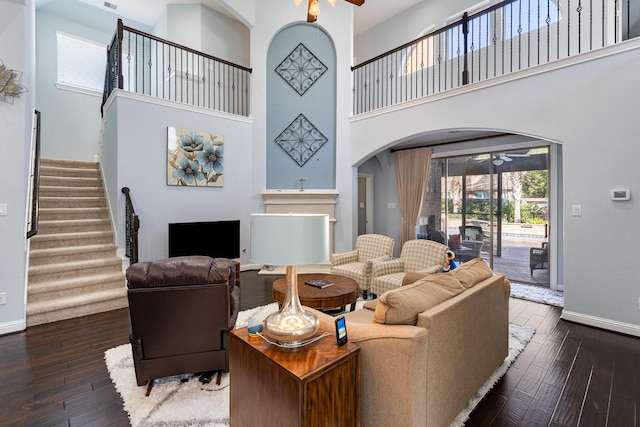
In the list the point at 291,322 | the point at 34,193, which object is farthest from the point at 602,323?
the point at 34,193

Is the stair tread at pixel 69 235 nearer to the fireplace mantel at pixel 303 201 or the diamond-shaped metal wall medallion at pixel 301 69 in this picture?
the fireplace mantel at pixel 303 201

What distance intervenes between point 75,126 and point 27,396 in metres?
6.24

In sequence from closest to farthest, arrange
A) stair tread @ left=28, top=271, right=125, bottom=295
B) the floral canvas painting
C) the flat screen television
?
stair tread @ left=28, top=271, right=125, bottom=295
the flat screen television
the floral canvas painting

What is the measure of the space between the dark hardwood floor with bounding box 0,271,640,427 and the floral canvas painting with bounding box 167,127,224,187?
263cm

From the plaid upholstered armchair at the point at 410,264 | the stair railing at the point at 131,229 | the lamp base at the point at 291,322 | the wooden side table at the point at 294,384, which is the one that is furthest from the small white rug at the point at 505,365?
the stair railing at the point at 131,229

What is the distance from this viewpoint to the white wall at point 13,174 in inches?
125

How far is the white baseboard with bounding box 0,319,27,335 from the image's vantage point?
3.16 metres

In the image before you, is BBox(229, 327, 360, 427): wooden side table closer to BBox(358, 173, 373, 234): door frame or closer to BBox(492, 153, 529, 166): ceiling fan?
BBox(492, 153, 529, 166): ceiling fan

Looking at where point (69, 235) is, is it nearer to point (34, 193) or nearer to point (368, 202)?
point (34, 193)

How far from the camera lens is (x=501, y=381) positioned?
2396 mm

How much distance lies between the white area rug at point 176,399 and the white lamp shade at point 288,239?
4.02ft

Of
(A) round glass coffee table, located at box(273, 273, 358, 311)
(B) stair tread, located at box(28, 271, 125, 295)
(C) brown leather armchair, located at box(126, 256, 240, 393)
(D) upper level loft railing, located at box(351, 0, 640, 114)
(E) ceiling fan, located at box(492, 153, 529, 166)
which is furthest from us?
(E) ceiling fan, located at box(492, 153, 529, 166)

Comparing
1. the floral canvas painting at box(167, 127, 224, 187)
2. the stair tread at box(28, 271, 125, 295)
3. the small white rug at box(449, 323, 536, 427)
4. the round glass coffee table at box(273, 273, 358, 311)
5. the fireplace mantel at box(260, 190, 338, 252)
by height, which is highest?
the floral canvas painting at box(167, 127, 224, 187)

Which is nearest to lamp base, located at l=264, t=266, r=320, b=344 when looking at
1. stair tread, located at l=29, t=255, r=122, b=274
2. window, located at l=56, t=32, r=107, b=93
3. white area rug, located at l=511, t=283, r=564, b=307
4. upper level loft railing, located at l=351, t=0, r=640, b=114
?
stair tread, located at l=29, t=255, r=122, b=274
